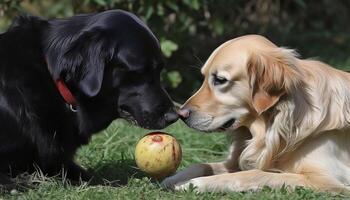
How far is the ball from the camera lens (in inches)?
165

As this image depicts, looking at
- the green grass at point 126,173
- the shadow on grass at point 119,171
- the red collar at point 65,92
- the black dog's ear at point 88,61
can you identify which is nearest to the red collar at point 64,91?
Result: the red collar at point 65,92

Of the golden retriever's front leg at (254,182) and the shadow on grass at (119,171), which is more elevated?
the golden retriever's front leg at (254,182)

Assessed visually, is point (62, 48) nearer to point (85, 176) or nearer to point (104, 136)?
point (85, 176)

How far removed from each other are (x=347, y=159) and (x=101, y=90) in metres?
1.45

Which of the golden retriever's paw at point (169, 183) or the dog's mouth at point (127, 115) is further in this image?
the dog's mouth at point (127, 115)

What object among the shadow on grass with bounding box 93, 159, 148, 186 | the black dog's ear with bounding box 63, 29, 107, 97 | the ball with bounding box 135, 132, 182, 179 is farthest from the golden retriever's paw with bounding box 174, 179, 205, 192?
the black dog's ear with bounding box 63, 29, 107, 97

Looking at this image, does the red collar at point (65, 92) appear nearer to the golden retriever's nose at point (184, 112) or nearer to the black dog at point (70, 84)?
the black dog at point (70, 84)

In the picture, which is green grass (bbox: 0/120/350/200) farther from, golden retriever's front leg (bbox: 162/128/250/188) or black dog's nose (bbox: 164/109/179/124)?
black dog's nose (bbox: 164/109/179/124)

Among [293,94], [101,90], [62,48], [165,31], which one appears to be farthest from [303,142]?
[165,31]

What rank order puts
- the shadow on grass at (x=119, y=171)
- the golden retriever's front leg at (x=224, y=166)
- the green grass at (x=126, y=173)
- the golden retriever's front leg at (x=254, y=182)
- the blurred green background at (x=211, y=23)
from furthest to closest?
the blurred green background at (x=211, y=23) → the shadow on grass at (x=119, y=171) → the golden retriever's front leg at (x=224, y=166) → the golden retriever's front leg at (x=254, y=182) → the green grass at (x=126, y=173)

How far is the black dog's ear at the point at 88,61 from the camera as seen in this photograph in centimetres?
407

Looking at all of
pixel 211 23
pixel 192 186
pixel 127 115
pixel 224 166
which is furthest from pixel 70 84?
pixel 211 23

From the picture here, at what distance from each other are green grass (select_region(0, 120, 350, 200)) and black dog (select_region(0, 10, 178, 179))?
239 millimetres

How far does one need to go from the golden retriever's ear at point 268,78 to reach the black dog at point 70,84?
512 mm
